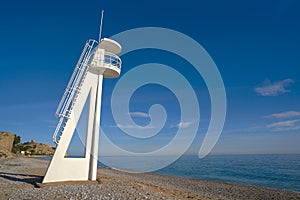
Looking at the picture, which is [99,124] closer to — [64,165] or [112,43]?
[64,165]

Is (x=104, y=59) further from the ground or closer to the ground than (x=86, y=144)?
further from the ground

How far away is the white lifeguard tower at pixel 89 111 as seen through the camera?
36.3 feet

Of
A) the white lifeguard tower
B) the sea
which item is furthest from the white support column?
the sea

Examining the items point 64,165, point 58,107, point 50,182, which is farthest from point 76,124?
point 50,182

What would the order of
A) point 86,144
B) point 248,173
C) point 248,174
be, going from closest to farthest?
point 86,144 < point 248,174 < point 248,173

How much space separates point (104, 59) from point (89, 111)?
314 cm

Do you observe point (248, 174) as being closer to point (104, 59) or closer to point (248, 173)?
point (248, 173)

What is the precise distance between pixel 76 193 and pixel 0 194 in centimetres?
310

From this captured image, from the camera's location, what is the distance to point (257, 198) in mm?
15711

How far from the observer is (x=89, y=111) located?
12.2 metres

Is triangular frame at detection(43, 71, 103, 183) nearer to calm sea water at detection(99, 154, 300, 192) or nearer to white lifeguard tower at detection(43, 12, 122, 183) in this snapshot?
white lifeguard tower at detection(43, 12, 122, 183)

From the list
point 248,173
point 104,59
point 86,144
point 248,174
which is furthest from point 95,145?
point 248,173

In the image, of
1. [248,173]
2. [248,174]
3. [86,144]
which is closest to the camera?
[86,144]

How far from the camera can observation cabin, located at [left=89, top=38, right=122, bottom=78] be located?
12.3 meters
